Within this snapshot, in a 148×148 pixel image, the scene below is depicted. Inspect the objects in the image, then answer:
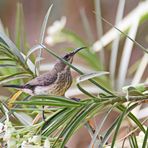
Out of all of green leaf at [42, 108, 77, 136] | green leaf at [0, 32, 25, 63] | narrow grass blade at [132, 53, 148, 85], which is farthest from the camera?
narrow grass blade at [132, 53, 148, 85]

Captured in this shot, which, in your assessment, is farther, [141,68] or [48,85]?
Answer: [141,68]

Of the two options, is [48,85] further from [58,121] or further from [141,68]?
[141,68]

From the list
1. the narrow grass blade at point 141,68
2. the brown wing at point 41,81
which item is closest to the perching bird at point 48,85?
the brown wing at point 41,81

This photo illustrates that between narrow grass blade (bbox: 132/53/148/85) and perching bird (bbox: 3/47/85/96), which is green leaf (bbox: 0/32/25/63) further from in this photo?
narrow grass blade (bbox: 132/53/148/85)

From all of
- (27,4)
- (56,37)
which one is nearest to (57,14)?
(27,4)

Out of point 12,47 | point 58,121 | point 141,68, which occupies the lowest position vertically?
point 58,121

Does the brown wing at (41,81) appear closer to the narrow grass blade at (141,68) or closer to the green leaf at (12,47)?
the green leaf at (12,47)

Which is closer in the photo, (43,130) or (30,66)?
(43,130)

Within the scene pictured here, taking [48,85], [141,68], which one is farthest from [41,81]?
[141,68]

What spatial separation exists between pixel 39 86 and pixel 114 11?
6.59 feet

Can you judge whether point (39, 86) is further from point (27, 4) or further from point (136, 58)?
point (27, 4)

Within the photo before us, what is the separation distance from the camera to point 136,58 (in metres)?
2.49

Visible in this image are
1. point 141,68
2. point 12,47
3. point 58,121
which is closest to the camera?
point 58,121

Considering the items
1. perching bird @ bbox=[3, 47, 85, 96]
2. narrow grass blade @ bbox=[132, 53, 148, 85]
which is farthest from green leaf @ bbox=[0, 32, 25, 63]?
narrow grass blade @ bbox=[132, 53, 148, 85]
